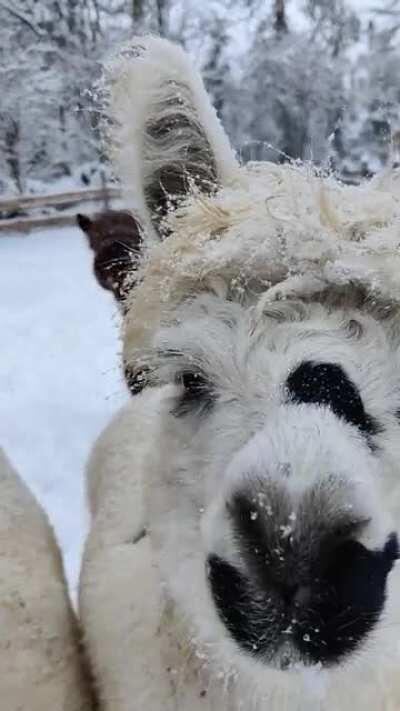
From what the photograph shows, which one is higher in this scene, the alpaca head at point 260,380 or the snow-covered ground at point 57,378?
the alpaca head at point 260,380

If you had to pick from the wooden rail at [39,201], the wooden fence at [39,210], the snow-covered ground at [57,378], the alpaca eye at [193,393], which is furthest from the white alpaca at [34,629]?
the wooden rail at [39,201]

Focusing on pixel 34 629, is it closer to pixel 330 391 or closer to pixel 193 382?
pixel 193 382

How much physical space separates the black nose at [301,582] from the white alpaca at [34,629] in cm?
86

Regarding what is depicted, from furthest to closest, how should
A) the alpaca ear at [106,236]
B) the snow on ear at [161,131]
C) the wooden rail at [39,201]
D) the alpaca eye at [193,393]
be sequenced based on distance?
the wooden rail at [39,201] → the alpaca ear at [106,236] → the snow on ear at [161,131] → the alpaca eye at [193,393]

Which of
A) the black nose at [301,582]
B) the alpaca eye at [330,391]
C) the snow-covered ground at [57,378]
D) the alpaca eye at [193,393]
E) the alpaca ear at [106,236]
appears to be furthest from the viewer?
the alpaca ear at [106,236]

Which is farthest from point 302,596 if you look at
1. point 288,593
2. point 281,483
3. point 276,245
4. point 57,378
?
point 57,378

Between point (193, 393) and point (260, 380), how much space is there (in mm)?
268

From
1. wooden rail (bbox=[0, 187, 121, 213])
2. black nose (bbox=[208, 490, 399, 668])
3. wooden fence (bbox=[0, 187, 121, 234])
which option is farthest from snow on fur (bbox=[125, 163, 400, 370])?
wooden rail (bbox=[0, 187, 121, 213])

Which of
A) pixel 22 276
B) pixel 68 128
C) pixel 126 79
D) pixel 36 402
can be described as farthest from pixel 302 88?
pixel 126 79

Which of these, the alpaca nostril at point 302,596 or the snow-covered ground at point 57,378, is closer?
the alpaca nostril at point 302,596

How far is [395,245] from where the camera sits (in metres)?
1.71

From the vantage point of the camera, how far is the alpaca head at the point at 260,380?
1.35 m

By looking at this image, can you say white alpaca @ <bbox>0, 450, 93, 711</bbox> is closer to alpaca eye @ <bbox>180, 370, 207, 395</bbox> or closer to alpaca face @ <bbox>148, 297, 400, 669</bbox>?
alpaca face @ <bbox>148, 297, 400, 669</bbox>

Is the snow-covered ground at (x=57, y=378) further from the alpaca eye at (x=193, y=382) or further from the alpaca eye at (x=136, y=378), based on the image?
the alpaca eye at (x=193, y=382)
